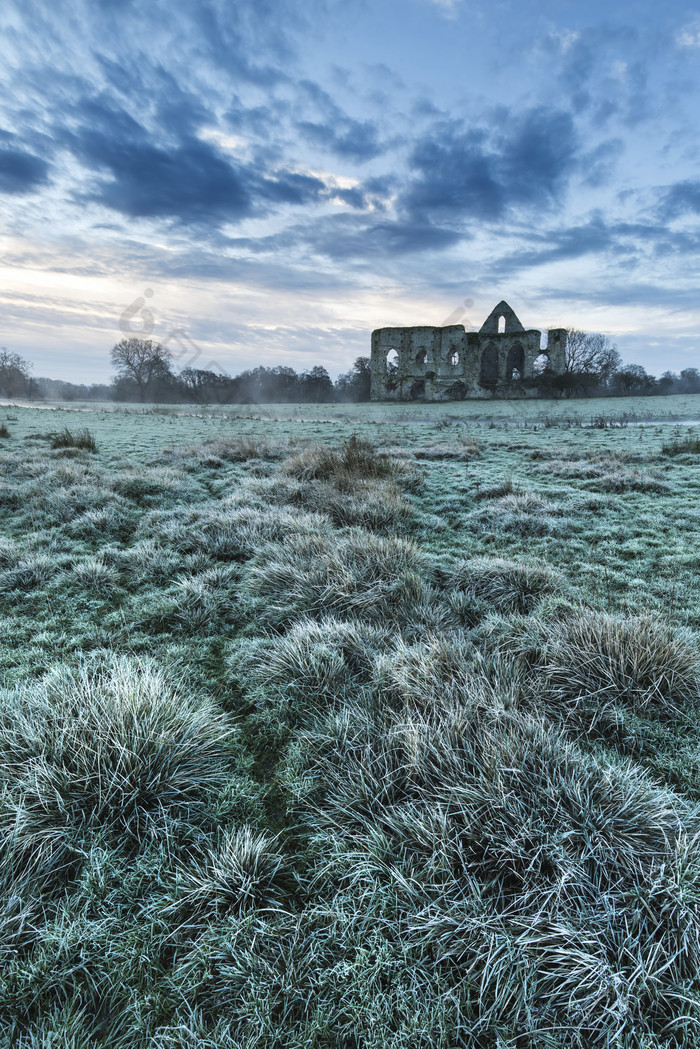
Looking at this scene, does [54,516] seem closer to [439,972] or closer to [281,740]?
[281,740]

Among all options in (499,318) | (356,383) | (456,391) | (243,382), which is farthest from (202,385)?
Answer: (499,318)

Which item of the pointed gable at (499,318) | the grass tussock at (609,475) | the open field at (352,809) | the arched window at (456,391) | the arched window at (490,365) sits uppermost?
the pointed gable at (499,318)

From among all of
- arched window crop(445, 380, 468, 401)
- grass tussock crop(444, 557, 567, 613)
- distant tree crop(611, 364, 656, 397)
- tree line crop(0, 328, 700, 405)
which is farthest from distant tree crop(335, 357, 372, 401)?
grass tussock crop(444, 557, 567, 613)

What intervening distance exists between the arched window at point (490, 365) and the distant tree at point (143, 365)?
3696cm

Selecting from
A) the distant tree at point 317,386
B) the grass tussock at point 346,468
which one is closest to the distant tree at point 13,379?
the distant tree at point 317,386

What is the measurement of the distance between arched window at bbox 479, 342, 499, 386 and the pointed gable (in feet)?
7.76

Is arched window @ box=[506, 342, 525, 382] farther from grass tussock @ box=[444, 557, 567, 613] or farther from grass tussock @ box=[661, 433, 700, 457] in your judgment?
grass tussock @ box=[444, 557, 567, 613]

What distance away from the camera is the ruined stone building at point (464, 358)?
149ft

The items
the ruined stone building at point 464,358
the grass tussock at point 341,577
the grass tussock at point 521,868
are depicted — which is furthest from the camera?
the ruined stone building at point 464,358

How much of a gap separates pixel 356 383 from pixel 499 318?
18656mm

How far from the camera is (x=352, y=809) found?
1815mm

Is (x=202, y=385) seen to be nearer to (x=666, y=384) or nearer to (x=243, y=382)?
(x=243, y=382)

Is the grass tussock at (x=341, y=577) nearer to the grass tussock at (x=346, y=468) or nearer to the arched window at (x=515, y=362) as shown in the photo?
the grass tussock at (x=346, y=468)

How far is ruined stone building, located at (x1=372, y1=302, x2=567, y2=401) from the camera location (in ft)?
149
